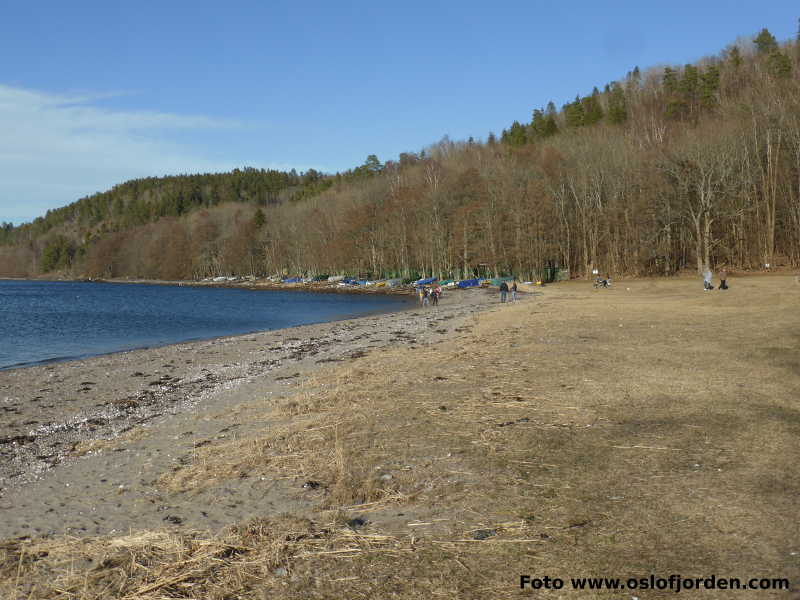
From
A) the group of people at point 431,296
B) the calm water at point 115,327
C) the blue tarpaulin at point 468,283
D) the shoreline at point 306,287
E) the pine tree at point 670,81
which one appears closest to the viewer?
the calm water at point 115,327

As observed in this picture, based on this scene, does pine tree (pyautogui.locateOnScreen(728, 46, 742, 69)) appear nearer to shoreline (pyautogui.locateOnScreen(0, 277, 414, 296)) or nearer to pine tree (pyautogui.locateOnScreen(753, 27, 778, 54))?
pine tree (pyautogui.locateOnScreen(753, 27, 778, 54))

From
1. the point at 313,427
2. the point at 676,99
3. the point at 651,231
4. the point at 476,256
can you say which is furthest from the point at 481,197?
the point at 313,427

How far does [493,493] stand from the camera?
6.58 meters

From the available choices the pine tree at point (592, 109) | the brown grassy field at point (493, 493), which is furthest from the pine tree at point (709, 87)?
the brown grassy field at point (493, 493)

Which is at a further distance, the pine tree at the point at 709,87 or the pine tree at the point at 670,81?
the pine tree at the point at 670,81

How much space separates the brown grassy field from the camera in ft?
Answer: 15.9

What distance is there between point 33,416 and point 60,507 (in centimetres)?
916

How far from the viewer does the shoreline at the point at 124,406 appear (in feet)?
27.5

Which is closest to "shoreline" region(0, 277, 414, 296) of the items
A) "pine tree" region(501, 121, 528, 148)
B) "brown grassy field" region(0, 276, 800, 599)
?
"pine tree" region(501, 121, 528, 148)

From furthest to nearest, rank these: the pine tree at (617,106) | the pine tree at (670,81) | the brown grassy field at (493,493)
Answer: the pine tree at (670,81) → the pine tree at (617,106) → the brown grassy field at (493,493)

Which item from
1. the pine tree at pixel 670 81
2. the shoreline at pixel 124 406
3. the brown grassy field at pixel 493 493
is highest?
the pine tree at pixel 670 81

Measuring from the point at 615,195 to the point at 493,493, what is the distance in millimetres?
71907

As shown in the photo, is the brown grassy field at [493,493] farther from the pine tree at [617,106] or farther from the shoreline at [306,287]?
the pine tree at [617,106]

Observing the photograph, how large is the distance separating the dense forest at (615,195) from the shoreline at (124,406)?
1751 inches
